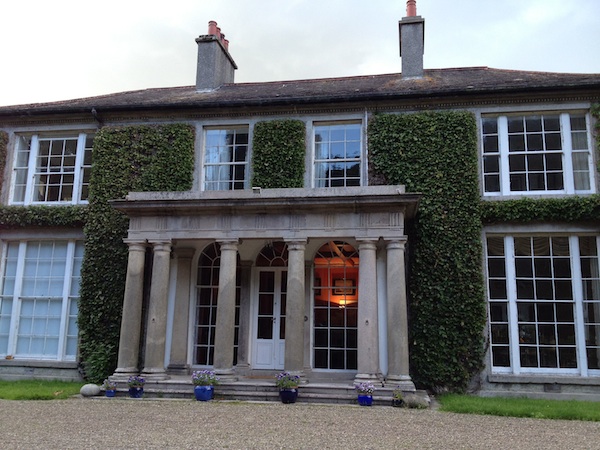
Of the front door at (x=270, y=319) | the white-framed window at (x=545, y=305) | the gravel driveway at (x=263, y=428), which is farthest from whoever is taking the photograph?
the front door at (x=270, y=319)

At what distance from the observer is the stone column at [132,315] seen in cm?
1164

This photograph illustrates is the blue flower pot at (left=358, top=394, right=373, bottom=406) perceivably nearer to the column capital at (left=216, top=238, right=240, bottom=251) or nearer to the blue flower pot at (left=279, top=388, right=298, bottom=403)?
the blue flower pot at (left=279, top=388, right=298, bottom=403)

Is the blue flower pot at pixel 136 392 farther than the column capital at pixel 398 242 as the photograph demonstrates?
No

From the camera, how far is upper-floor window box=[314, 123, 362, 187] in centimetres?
1338

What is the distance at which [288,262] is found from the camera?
11.7 metres

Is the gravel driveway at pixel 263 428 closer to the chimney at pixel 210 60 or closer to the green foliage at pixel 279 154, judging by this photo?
the green foliage at pixel 279 154

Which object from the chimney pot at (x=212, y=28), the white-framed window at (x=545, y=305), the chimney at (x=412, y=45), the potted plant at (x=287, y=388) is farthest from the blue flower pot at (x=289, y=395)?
the chimney pot at (x=212, y=28)

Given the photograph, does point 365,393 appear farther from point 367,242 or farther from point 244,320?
point 244,320

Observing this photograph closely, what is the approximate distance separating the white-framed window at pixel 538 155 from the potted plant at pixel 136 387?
8.76m

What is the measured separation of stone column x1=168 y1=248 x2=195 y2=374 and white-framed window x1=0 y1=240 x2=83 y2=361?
278cm

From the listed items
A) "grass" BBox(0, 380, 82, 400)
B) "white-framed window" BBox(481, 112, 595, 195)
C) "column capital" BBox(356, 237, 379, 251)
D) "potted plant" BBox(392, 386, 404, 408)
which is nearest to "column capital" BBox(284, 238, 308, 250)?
"column capital" BBox(356, 237, 379, 251)

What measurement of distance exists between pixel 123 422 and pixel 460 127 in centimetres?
953

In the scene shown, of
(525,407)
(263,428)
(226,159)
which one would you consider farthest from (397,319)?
(226,159)

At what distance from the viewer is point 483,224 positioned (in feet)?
40.9
